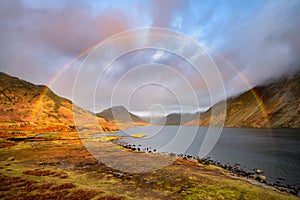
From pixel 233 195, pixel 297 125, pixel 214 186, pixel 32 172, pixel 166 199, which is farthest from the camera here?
pixel 297 125

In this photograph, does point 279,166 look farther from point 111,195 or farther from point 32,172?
point 32,172

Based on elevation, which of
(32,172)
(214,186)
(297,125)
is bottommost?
(32,172)

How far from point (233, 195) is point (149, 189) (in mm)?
9741

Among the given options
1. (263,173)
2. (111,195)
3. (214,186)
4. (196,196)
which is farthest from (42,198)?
(263,173)

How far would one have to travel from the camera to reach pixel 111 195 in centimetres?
1781

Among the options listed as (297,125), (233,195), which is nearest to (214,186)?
(233,195)

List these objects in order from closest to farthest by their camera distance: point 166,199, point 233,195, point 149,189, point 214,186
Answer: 1. point 166,199
2. point 233,195
3. point 149,189
4. point 214,186

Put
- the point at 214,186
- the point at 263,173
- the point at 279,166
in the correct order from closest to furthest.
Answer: the point at 214,186 → the point at 263,173 → the point at 279,166

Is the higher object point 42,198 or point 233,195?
point 233,195

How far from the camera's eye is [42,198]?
16266mm

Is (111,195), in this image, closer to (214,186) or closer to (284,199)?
(214,186)

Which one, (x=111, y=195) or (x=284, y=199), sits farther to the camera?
(x=284, y=199)

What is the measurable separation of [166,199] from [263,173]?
107 feet

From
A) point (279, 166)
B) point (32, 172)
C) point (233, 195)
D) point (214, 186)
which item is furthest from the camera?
point (279, 166)
